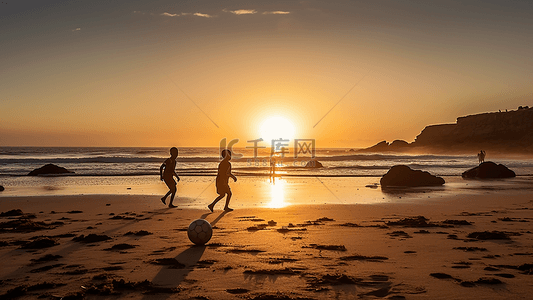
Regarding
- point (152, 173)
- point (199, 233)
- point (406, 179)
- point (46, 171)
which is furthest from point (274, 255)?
point (46, 171)

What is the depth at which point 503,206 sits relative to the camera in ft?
48.8

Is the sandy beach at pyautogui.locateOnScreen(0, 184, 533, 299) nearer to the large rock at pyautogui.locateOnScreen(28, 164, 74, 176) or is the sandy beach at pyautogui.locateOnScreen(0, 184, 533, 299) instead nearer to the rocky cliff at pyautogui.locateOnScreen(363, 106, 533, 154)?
the large rock at pyautogui.locateOnScreen(28, 164, 74, 176)

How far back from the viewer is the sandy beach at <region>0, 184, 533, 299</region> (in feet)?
18.8

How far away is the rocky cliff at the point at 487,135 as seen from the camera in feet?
376

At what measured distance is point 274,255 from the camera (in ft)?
25.5

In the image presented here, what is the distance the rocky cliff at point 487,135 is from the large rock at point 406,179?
94542 millimetres

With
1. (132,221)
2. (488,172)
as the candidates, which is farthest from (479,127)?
(132,221)

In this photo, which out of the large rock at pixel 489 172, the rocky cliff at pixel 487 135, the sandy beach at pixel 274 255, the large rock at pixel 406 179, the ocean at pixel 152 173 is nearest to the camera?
the sandy beach at pixel 274 255

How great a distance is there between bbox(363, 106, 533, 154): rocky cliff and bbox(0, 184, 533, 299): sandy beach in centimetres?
10964

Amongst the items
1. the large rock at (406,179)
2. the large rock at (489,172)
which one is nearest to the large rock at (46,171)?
the large rock at (406,179)

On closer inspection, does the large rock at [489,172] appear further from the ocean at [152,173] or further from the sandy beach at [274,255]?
the sandy beach at [274,255]

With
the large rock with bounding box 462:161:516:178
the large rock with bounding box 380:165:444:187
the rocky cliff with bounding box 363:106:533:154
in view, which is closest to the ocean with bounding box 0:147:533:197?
the large rock with bounding box 462:161:516:178

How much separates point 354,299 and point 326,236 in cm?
430

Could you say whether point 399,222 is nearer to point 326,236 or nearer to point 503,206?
point 326,236
